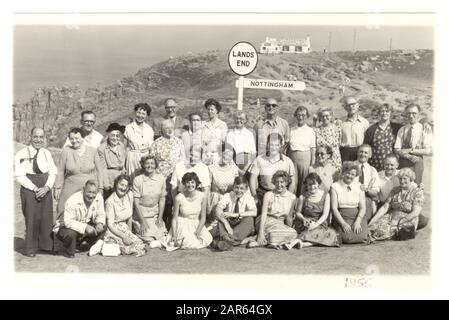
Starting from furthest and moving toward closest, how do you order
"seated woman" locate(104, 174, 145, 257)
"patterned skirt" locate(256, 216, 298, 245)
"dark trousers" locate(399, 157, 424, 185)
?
"dark trousers" locate(399, 157, 424, 185), "patterned skirt" locate(256, 216, 298, 245), "seated woman" locate(104, 174, 145, 257)

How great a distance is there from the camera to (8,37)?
8.46 meters

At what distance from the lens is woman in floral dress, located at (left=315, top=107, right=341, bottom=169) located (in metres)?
8.36

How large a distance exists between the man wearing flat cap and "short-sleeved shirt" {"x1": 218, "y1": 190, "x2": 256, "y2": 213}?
1273 millimetres

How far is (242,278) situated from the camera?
330 inches

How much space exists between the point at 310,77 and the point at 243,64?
851 mm

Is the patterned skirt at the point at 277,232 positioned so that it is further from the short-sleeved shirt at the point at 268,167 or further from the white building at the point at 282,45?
the white building at the point at 282,45

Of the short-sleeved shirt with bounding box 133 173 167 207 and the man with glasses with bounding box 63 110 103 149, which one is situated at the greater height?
the man with glasses with bounding box 63 110 103 149

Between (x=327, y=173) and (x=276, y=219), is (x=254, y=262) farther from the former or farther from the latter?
(x=327, y=173)

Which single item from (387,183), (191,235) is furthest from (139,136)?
(387,183)

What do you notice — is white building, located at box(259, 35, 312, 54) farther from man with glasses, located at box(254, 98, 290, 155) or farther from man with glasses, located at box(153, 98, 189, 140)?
man with glasses, located at box(153, 98, 189, 140)

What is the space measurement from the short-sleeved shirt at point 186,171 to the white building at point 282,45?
162 centimetres

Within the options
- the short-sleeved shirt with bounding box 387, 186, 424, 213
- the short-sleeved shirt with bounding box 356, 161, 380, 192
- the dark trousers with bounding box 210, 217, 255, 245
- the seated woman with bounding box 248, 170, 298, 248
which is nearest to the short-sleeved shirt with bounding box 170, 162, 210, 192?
the dark trousers with bounding box 210, 217, 255, 245

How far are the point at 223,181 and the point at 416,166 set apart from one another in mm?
2367
